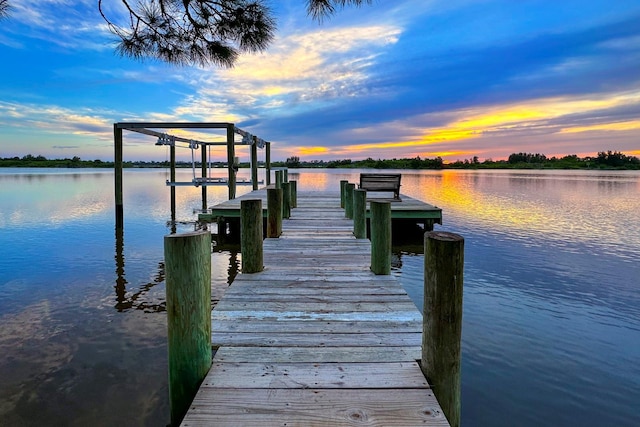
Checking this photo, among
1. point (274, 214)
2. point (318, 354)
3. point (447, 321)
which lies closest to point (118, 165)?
point (274, 214)

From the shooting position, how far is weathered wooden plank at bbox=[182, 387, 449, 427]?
2.04 metres

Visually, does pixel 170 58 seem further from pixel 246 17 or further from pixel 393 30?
pixel 393 30

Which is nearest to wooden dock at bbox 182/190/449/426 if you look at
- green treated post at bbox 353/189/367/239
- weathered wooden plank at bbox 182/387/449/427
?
weathered wooden plank at bbox 182/387/449/427

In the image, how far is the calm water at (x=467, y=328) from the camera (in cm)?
376

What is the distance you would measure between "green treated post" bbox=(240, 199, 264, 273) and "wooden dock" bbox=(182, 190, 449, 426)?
0.19 m

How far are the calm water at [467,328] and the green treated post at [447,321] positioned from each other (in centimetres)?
152

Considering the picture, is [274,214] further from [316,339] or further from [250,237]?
[316,339]

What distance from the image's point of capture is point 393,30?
14820 millimetres

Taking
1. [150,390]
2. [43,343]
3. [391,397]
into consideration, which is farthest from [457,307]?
[43,343]

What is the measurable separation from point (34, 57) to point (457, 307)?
74.3ft

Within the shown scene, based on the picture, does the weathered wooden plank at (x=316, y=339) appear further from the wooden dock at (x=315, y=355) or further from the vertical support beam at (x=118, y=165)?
the vertical support beam at (x=118, y=165)

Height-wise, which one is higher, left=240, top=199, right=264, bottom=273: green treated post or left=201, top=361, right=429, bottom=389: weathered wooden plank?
left=240, top=199, right=264, bottom=273: green treated post

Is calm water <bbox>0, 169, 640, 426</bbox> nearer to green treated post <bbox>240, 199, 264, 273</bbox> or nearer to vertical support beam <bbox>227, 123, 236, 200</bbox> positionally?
green treated post <bbox>240, 199, 264, 273</bbox>

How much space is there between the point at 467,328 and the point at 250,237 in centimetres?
345
